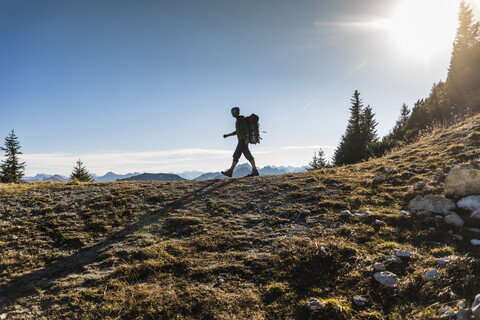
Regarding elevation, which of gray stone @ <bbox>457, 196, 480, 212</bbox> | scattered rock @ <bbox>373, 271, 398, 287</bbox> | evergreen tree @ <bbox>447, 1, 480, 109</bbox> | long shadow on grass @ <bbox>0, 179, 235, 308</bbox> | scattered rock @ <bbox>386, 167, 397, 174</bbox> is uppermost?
evergreen tree @ <bbox>447, 1, 480, 109</bbox>

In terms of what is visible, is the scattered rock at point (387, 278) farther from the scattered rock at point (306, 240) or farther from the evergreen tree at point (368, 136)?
the evergreen tree at point (368, 136)

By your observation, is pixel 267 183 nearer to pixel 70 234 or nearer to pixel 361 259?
pixel 361 259

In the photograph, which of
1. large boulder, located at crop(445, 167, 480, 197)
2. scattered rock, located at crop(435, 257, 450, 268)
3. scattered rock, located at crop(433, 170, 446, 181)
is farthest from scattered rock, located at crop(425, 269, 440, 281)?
scattered rock, located at crop(433, 170, 446, 181)

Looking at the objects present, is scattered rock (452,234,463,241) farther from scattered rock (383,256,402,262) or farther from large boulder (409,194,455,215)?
scattered rock (383,256,402,262)

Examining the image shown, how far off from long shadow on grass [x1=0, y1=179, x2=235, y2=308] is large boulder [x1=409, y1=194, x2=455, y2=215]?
21.6ft

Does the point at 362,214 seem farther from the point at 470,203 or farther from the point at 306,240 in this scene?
the point at 470,203

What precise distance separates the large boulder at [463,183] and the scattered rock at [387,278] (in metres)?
3.12

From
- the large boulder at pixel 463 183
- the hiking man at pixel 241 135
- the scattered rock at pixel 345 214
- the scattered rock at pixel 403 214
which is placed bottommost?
the scattered rock at pixel 345 214

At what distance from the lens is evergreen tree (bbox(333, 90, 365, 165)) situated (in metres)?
28.0

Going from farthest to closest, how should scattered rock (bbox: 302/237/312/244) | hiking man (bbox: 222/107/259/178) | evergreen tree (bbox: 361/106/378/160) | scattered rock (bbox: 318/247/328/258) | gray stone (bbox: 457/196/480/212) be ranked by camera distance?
evergreen tree (bbox: 361/106/378/160)
hiking man (bbox: 222/107/259/178)
scattered rock (bbox: 302/237/312/244)
gray stone (bbox: 457/196/480/212)
scattered rock (bbox: 318/247/328/258)

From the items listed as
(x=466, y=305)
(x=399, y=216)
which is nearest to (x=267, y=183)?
(x=399, y=216)

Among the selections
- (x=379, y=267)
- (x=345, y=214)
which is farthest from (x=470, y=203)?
(x=379, y=267)

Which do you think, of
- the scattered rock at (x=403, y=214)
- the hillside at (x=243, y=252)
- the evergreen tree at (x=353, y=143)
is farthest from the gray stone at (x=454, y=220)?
the evergreen tree at (x=353, y=143)

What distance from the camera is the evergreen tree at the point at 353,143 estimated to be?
28.0m
